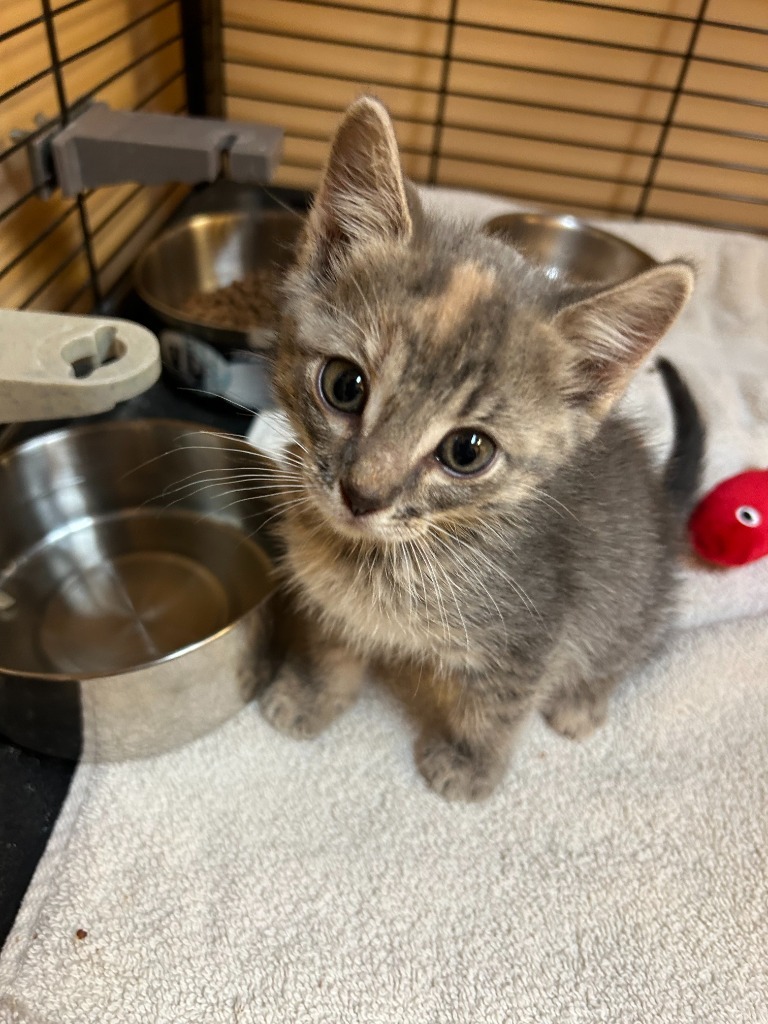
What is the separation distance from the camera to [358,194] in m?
0.88

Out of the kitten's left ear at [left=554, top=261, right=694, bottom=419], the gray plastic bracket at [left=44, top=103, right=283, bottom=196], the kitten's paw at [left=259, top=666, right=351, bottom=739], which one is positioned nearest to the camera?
the kitten's left ear at [left=554, top=261, right=694, bottom=419]

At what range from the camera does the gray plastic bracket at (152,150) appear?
4.47 feet

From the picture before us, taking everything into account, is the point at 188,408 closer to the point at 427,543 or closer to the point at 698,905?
the point at 427,543

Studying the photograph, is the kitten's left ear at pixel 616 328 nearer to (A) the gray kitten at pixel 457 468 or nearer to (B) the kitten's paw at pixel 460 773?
(A) the gray kitten at pixel 457 468

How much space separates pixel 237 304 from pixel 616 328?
103cm

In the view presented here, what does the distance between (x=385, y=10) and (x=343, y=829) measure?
1.79 metres

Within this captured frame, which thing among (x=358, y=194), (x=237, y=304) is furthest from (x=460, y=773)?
(x=237, y=304)

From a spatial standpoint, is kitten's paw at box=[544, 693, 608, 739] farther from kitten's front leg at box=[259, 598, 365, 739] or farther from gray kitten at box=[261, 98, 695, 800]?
kitten's front leg at box=[259, 598, 365, 739]

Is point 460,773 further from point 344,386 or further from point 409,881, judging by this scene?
point 344,386

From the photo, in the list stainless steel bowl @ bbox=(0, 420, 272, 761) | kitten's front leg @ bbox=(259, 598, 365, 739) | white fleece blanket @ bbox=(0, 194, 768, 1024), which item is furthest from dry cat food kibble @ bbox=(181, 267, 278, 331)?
white fleece blanket @ bbox=(0, 194, 768, 1024)

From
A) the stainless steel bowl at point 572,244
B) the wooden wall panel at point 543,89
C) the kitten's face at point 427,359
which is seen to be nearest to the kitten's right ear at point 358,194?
the kitten's face at point 427,359

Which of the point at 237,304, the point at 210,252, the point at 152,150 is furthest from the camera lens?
the point at 210,252

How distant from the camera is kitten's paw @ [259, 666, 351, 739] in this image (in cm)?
113

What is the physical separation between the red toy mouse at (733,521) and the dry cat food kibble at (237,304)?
888 mm
